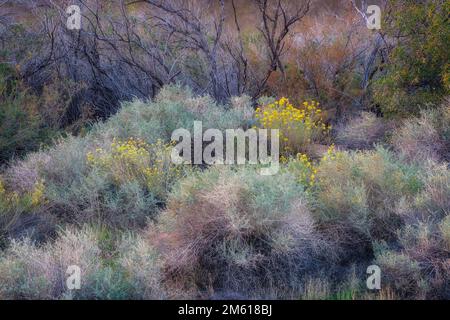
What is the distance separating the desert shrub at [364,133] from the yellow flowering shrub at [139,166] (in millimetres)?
3274

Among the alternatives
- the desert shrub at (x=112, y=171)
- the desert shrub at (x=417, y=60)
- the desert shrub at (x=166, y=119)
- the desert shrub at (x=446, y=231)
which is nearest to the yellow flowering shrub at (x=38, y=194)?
the desert shrub at (x=112, y=171)

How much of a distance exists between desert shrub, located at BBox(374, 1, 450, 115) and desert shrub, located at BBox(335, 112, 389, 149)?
27 cm

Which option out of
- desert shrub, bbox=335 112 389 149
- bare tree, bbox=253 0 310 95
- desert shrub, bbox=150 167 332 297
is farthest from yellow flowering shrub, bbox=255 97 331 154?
bare tree, bbox=253 0 310 95

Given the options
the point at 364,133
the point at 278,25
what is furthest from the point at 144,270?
the point at 278,25

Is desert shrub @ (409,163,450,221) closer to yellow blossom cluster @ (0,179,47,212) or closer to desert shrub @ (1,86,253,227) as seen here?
desert shrub @ (1,86,253,227)

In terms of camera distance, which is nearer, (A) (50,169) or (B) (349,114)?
(A) (50,169)

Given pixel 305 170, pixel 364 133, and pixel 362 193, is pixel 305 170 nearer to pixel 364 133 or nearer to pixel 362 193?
pixel 362 193

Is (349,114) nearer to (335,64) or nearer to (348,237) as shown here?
(335,64)

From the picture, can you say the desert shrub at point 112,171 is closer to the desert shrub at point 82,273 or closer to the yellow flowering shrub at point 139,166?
the yellow flowering shrub at point 139,166

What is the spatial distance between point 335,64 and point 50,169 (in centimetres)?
622

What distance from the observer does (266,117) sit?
9.40 metres

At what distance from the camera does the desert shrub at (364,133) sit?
1009cm
